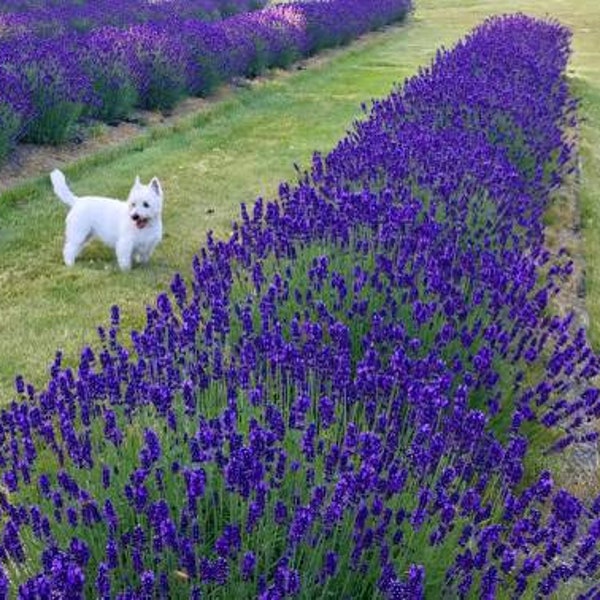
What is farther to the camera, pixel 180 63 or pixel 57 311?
pixel 180 63

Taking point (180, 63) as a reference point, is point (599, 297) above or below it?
below

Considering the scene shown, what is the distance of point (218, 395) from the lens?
9.43ft

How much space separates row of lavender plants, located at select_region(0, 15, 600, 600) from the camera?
2062 millimetres

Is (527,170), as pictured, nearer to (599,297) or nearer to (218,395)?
(599,297)

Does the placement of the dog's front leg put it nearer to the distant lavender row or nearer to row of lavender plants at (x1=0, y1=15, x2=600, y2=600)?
row of lavender plants at (x1=0, y1=15, x2=600, y2=600)

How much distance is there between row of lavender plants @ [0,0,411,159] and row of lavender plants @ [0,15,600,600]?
15.5 ft

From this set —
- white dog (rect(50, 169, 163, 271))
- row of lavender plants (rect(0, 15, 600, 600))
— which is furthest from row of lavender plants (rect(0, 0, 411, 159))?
row of lavender plants (rect(0, 15, 600, 600))

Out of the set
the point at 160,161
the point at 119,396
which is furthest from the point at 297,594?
the point at 160,161

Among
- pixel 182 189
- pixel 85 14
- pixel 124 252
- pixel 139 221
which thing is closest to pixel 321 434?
pixel 139 221

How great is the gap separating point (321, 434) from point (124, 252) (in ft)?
10.5

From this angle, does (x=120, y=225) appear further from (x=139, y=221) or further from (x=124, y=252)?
(x=139, y=221)

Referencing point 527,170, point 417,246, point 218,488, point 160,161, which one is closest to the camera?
point 218,488

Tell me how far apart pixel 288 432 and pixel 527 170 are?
4640 millimetres

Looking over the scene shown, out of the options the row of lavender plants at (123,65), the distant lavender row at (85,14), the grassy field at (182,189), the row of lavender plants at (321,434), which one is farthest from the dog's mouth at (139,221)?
the distant lavender row at (85,14)
